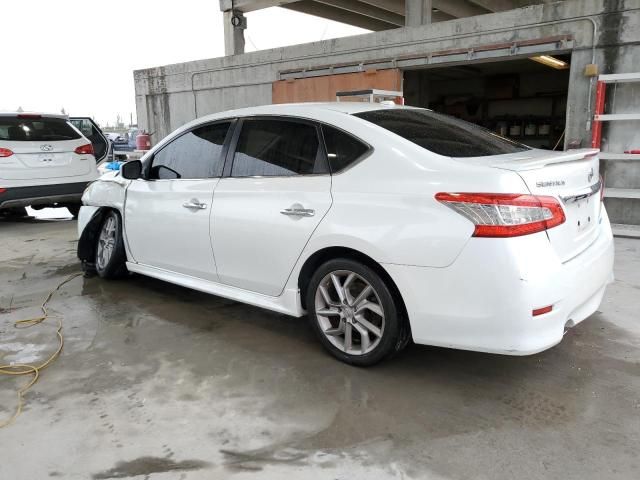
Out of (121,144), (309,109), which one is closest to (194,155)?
(309,109)

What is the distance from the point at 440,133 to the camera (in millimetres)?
3121

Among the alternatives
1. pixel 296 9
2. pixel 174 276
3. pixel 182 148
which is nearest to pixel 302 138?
pixel 182 148

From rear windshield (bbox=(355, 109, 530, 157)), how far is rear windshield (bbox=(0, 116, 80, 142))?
Result: 656cm

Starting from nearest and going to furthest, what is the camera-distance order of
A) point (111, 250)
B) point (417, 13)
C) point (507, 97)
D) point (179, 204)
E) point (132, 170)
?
point (179, 204) < point (132, 170) < point (111, 250) < point (417, 13) < point (507, 97)

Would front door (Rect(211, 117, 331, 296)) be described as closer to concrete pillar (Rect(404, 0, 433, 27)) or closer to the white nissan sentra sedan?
the white nissan sentra sedan

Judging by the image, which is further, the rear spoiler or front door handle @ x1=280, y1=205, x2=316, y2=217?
front door handle @ x1=280, y1=205, x2=316, y2=217

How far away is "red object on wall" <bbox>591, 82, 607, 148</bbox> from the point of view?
253 inches

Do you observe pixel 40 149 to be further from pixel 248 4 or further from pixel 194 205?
pixel 248 4

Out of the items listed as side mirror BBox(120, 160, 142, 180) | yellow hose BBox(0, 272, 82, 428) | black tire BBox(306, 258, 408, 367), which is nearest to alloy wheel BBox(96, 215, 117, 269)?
side mirror BBox(120, 160, 142, 180)

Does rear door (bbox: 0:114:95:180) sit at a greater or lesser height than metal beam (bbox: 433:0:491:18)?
lesser

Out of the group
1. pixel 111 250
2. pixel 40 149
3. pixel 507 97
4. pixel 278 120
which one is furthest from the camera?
pixel 507 97

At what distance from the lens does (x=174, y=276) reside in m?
4.07

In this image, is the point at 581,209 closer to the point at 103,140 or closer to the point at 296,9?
the point at 103,140

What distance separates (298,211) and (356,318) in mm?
707
